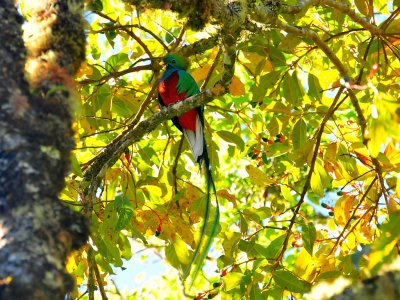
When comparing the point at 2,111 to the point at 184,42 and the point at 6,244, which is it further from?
the point at 184,42

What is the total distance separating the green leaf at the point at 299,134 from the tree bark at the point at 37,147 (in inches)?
67.9

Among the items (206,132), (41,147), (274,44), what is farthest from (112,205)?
(41,147)

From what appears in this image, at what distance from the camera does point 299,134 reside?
3.06 m

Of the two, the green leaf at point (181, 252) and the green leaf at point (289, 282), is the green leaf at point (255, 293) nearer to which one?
the green leaf at point (289, 282)

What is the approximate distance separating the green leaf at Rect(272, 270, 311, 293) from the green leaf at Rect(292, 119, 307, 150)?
0.71 metres

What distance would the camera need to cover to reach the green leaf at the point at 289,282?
2533 mm

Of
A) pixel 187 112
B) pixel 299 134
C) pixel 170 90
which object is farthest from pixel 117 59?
pixel 299 134

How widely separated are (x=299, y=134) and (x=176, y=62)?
94 centimetres

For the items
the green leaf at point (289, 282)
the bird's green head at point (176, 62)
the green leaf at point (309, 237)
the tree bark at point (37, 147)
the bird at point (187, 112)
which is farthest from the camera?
the bird's green head at point (176, 62)

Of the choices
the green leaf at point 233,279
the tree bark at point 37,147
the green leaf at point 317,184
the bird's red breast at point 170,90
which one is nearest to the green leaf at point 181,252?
the green leaf at point 233,279

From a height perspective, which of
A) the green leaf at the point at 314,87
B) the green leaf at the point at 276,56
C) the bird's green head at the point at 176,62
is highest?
the bird's green head at the point at 176,62

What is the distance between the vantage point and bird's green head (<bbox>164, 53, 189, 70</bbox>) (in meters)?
3.42

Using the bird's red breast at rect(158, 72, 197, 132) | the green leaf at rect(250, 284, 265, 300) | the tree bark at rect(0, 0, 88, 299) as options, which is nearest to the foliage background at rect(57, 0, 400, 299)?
the green leaf at rect(250, 284, 265, 300)

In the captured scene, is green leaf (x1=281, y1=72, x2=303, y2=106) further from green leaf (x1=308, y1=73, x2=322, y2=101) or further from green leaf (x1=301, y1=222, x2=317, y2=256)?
green leaf (x1=301, y1=222, x2=317, y2=256)
